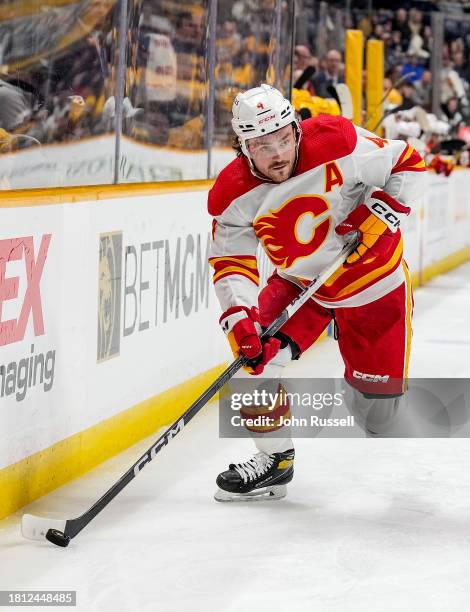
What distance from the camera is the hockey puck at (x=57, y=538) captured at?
277 cm

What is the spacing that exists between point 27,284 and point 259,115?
2.40 feet

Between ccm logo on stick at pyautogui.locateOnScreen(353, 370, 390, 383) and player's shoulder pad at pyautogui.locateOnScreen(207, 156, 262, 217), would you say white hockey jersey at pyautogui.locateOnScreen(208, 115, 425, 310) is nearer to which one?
player's shoulder pad at pyautogui.locateOnScreen(207, 156, 262, 217)

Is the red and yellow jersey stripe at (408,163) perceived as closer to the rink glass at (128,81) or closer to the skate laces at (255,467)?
the skate laces at (255,467)

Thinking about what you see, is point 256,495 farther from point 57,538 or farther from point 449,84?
point 449,84

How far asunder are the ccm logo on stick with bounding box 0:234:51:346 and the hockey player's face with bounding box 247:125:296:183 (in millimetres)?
615

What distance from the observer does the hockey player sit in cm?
303

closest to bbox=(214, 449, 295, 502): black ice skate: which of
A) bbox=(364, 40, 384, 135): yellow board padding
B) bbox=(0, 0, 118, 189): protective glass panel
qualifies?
bbox=(0, 0, 118, 189): protective glass panel

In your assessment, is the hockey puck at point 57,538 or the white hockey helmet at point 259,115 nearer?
the hockey puck at point 57,538

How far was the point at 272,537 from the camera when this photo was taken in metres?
2.90

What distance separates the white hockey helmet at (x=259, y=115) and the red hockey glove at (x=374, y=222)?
1.02 ft

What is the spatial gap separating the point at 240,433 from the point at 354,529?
1.04m

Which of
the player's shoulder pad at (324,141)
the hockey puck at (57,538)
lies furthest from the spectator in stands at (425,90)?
the hockey puck at (57,538)

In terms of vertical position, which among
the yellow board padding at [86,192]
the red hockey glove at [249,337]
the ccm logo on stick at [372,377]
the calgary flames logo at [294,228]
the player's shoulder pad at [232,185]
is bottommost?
the ccm logo on stick at [372,377]

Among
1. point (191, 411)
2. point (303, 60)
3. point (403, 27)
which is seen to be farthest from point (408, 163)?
point (403, 27)
